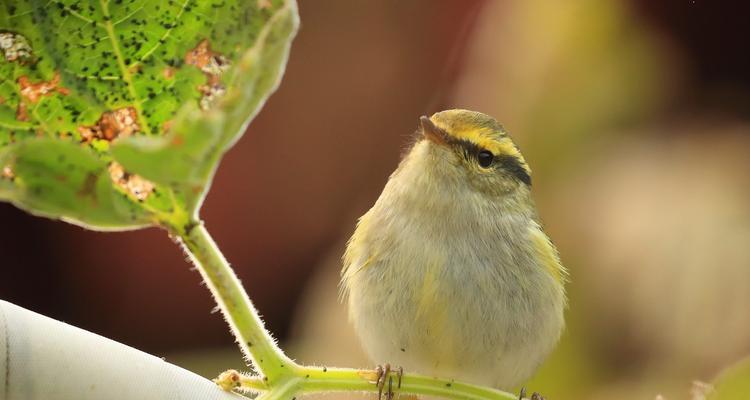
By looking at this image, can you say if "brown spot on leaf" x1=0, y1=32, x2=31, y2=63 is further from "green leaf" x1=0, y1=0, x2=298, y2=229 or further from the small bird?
the small bird

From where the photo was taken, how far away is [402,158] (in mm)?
652

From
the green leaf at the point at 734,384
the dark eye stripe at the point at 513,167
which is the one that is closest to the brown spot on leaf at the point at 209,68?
the green leaf at the point at 734,384

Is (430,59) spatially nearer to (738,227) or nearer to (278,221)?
(278,221)

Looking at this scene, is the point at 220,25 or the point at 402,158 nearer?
the point at 220,25

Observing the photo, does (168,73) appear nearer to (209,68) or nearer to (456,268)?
(209,68)

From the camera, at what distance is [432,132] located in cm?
57

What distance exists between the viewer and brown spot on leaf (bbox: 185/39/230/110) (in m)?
0.27

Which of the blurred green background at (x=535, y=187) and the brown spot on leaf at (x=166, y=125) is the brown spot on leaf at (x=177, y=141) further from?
the blurred green background at (x=535, y=187)

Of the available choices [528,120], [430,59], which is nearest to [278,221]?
[430,59]

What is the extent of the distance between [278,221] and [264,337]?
2.89ft

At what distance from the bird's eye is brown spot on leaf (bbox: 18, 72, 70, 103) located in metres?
0.38

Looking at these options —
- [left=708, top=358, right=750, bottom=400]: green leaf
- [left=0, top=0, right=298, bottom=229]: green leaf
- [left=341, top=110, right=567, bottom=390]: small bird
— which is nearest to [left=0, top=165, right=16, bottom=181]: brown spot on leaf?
[left=0, top=0, right=298, bottom=229]: green leaf

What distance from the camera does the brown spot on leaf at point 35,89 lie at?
27 centimetres

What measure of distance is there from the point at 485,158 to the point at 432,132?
0.23ft
